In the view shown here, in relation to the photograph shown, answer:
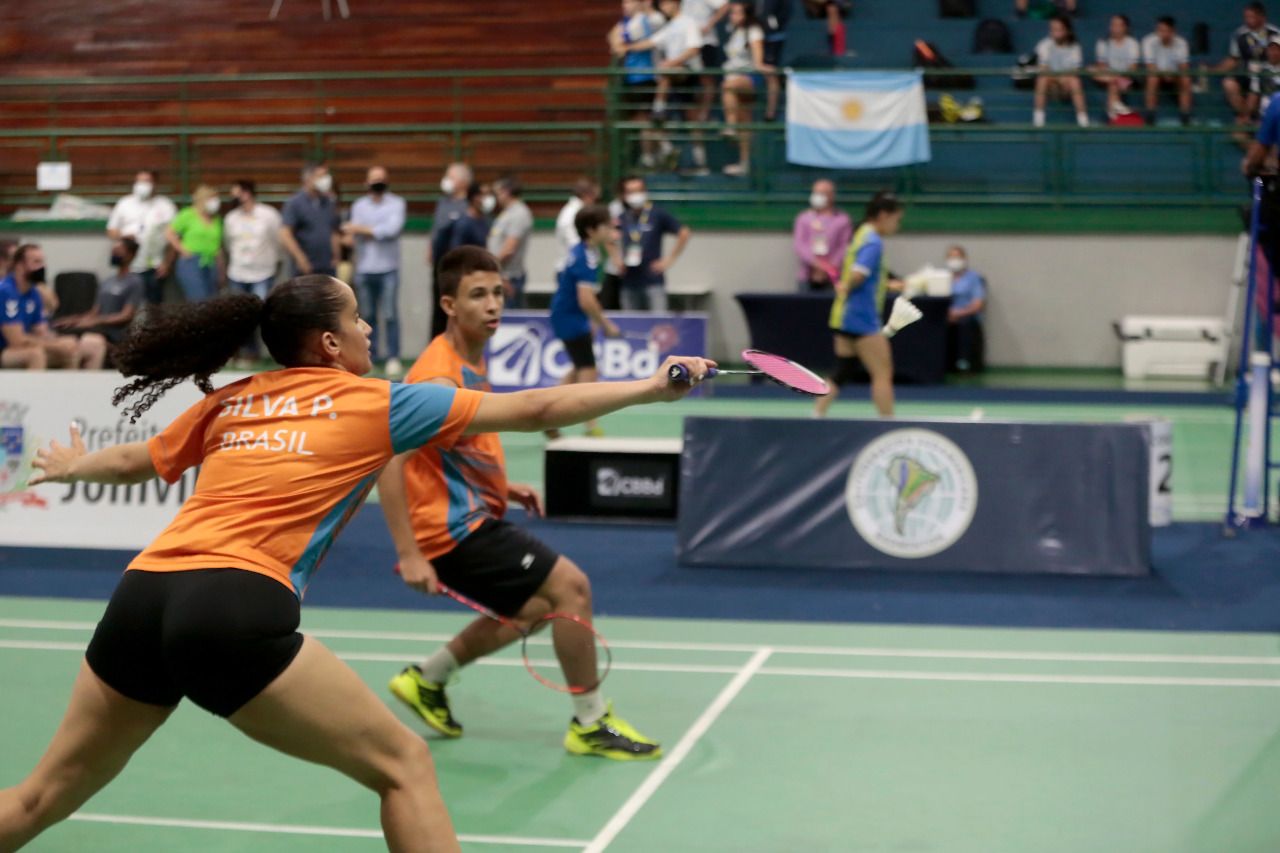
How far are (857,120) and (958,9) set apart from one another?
9.40ft

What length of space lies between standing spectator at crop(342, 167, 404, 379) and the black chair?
3844 mm

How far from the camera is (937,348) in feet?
62.5

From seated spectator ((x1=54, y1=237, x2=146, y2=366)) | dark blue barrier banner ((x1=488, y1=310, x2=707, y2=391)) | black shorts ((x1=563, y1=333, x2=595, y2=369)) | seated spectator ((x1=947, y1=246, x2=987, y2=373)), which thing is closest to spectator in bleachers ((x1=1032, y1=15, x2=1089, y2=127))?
seated spectator ((x1=947, y1=246, x2=987, y2=373))

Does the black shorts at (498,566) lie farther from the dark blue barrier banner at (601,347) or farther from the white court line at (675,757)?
the dark blue barrier banner at (601,347)

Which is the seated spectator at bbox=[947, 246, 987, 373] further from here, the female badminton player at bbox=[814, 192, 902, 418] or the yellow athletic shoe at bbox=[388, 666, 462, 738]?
the yellow athletic shoe at bbox=[388, 666, 462, 738]

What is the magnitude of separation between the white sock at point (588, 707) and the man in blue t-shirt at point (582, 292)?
7165 millimetres

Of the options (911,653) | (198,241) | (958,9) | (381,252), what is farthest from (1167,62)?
(911,653)

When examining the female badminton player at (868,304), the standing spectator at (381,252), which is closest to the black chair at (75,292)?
the standing spectator at (381,252)

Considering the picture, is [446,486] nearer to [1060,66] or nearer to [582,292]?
[582,292]

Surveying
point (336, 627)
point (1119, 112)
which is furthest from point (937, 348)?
point (336, 627)

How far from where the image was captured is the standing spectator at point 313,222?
773 inches

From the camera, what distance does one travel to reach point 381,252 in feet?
65.2

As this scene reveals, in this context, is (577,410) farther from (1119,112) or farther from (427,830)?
(1119,112)

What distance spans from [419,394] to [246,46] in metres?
22.4
